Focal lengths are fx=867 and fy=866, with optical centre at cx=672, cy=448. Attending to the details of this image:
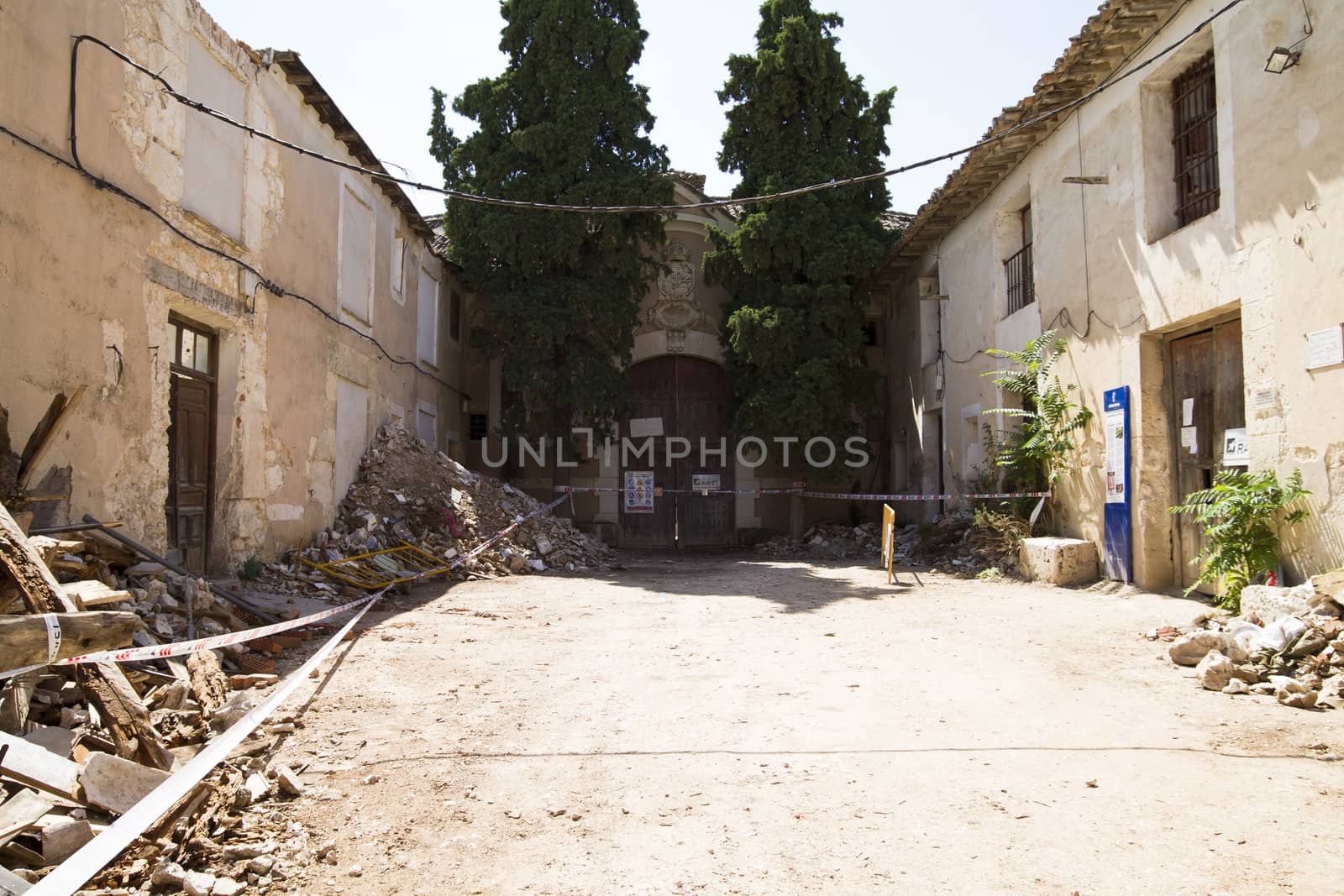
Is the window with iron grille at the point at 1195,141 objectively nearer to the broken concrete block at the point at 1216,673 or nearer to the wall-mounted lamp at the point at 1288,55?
the wall-mounted lamp at the point at 1288,55

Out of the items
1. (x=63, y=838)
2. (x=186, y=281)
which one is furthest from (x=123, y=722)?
(x=186, y=281)

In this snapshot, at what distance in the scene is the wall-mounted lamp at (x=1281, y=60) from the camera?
618 centimetres

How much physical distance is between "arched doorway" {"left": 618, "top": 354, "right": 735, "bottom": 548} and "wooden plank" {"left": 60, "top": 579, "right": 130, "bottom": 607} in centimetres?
1173

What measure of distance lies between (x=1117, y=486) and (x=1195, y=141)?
328 centimetres

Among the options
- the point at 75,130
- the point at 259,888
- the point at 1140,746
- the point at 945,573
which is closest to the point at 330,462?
the point at 75,130

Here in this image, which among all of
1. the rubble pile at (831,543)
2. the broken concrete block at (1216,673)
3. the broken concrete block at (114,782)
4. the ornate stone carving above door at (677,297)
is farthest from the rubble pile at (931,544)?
the broken concrete block at (114,782)

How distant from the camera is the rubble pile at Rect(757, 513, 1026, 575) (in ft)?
34.1

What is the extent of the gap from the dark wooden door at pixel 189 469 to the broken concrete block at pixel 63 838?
18.0 ft

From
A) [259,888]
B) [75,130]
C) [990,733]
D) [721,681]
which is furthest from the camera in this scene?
[75,130]

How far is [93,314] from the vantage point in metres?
6.25

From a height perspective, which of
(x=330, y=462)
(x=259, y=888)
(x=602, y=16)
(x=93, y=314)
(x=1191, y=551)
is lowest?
(x=259, y=888)

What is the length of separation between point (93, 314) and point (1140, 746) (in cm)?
708

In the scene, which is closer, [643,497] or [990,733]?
[990,733]

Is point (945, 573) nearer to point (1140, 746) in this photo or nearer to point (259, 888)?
point (1140, 746)
